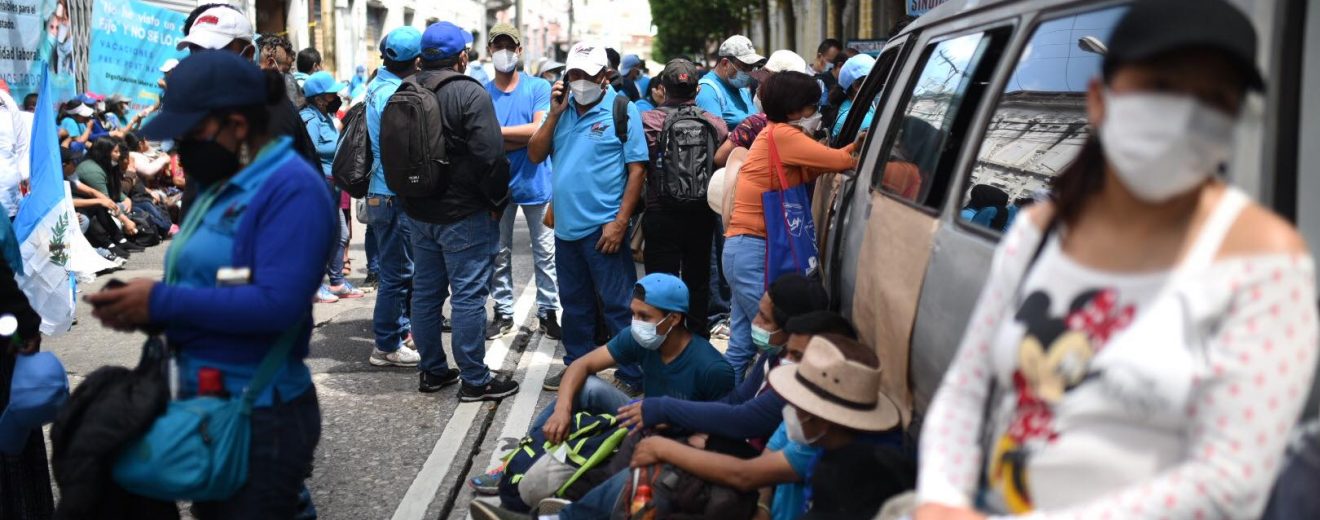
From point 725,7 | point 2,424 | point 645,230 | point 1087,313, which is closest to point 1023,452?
point 1087,313

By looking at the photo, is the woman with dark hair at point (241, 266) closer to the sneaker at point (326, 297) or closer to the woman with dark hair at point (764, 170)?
the woman with dark hair at point (764, 170)

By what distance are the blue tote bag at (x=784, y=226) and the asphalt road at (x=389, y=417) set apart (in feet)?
4.91

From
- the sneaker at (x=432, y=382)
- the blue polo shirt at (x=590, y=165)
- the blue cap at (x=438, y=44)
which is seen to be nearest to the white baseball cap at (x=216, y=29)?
the blue cap at (x=438, y=44)

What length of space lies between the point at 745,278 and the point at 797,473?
1801 millimetres

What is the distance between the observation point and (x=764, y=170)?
496cm

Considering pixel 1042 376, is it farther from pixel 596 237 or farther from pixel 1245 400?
pixel 596 237

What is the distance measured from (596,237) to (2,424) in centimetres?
301

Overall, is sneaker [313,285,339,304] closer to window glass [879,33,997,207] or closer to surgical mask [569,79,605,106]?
surgical mask [569,79,605,106]

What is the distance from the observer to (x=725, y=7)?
159ft

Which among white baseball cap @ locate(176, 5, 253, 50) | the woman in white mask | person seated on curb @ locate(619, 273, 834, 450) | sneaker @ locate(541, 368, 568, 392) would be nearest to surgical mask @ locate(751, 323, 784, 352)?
person seated on curb @ locate(619, 273, 834, 450)

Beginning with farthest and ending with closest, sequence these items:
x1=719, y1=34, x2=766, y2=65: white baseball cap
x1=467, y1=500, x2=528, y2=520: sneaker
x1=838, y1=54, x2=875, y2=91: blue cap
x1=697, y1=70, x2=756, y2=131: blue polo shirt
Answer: x1=719, y1=34, x2=766, y2=65: white baseball cap < x1=697, y1=70, x2=756, y2=131: blue polo shirt < x1=838, y1=54, x2=875, y2=91: blue cap < x1=467, y1=500, x2=528, y2=520: sneaker

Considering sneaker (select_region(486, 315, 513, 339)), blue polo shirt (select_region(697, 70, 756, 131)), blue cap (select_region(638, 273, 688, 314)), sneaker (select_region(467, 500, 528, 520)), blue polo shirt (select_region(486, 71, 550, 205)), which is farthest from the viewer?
blue polo shirt (select_region(697, 70, 756, 131))

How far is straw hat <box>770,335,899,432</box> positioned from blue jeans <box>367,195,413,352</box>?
388 cm

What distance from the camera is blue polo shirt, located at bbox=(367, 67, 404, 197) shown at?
6441 millimetres
